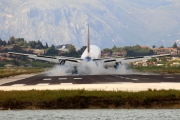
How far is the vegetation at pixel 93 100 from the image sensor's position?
56719 millimetres

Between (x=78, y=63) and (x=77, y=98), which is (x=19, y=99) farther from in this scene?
(x=78, y=63)

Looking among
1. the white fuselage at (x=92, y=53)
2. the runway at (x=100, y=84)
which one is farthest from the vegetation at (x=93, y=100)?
the white fuselage at (x=92, y=53)

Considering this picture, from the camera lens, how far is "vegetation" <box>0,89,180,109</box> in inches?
2233

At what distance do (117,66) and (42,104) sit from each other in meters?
78.3

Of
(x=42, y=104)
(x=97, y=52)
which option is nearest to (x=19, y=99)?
(x=42, y=104)

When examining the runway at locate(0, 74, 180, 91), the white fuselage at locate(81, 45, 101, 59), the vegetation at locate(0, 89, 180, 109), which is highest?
the white fuselage at locate(81, 45, 101, 59)

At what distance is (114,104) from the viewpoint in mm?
56812

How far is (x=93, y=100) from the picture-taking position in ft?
189

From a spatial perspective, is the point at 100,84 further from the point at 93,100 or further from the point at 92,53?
the point at 92,53

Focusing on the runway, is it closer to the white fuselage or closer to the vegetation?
the vegetation

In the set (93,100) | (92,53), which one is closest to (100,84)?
(93,100)

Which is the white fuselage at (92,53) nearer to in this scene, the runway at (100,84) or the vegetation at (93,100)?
the runway at (100,84)

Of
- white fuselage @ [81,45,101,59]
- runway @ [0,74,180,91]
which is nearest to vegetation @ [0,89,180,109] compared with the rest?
runway @ [0,74,180,91]

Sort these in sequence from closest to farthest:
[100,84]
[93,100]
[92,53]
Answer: [93,100] → [100,84] → [92,53]
